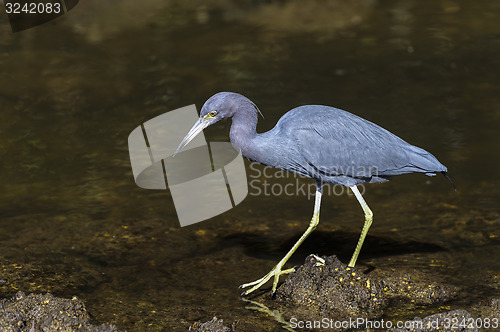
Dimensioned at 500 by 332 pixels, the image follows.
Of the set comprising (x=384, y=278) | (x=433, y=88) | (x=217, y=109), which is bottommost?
(x=433, y=88)

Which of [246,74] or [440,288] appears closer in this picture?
[440,288]

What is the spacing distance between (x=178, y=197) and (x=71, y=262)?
4.91ft

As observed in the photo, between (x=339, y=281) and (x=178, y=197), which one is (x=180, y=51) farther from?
(x=339, y=281)

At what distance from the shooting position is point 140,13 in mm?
13125

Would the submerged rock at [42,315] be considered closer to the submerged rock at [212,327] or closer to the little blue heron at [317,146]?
the submerged rock at [212,327]

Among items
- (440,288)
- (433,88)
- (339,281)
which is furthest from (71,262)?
(433,88)

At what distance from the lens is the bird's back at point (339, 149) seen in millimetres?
5820

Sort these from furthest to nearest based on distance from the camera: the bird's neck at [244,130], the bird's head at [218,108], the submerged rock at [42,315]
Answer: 1. the bird's neck at [244,130]
2. the bird's head at [218,108]
3. the submerged rock at [42,315]

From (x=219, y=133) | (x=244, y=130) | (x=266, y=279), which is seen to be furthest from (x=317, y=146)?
(x=219, y=133)

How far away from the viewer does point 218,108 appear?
5.67 metres

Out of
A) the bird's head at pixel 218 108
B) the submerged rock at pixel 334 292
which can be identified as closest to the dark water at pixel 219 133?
the submerged rock at pixel 334 292

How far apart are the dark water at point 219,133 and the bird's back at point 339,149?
2.50ft

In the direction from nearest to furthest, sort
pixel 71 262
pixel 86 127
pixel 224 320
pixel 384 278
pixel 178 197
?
pixel 224 320 → pixel 384 278 → pixel 71 262 → pixel 178 197 → pixel 86 127

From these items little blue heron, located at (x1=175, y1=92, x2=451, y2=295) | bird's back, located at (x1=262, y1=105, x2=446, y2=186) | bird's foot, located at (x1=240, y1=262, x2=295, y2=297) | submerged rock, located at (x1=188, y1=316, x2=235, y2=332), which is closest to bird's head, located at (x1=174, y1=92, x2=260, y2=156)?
little blue heron, located at (x1=175, y1=92, x2=451, y2=295)
